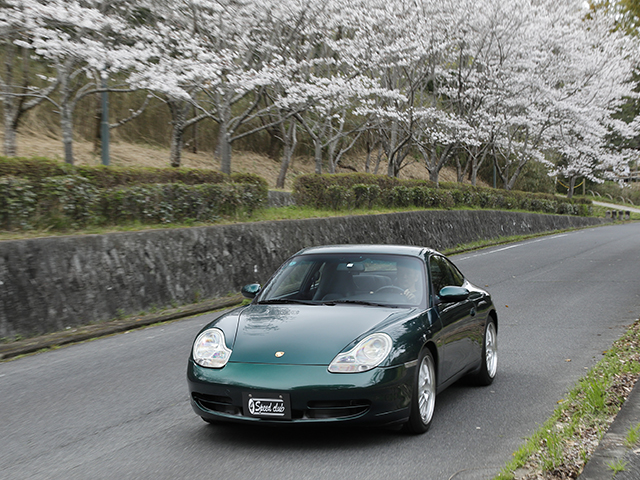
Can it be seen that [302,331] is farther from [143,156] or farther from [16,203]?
[143,156]

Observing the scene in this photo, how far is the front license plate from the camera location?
4598mm

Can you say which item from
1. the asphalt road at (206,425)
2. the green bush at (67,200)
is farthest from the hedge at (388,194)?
the asphalt road at (206,425)

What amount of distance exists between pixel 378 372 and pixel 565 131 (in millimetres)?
46693

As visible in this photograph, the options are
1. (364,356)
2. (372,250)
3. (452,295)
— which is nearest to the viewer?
(364,356)

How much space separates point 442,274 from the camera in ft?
21.5

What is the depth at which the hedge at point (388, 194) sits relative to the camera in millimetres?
21656

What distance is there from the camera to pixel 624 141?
5759 cm

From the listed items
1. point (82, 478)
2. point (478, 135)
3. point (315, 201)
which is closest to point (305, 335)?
point (82, 478)

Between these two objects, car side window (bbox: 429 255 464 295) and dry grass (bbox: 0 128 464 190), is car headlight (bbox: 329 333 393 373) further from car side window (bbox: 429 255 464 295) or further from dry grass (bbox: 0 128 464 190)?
dry grass (bbox: 0 128 464 190)

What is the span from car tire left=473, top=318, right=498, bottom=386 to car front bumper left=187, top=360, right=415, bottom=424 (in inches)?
83.4

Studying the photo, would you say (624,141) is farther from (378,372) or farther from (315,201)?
(378,372)

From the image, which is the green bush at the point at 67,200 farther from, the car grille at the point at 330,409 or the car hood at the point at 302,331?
the car grille at the point at 330,409

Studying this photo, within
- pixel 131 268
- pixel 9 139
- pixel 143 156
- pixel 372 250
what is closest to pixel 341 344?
pixel 372 250

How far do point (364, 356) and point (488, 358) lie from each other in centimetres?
260
